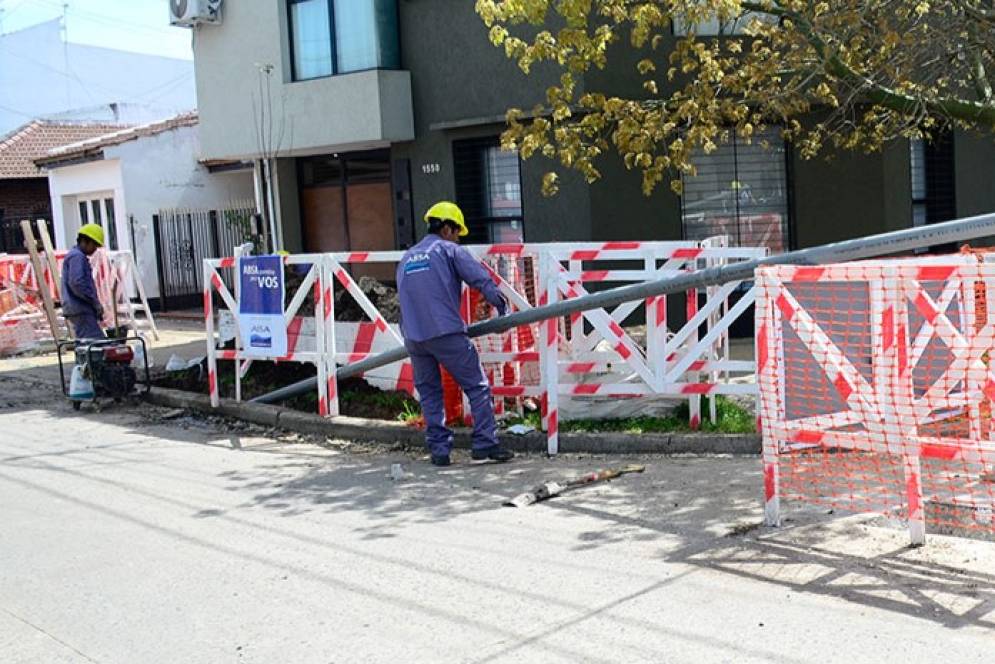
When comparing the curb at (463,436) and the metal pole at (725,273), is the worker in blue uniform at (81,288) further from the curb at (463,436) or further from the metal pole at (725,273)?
the metal pole at (725,273)

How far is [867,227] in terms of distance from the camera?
1531 centimetres

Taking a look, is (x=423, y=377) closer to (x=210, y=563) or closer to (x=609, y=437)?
(x=609, y=437)

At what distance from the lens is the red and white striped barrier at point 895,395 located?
5.90 meters

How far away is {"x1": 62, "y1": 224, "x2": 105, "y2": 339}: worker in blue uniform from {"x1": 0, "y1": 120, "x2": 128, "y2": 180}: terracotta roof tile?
58.7 feet

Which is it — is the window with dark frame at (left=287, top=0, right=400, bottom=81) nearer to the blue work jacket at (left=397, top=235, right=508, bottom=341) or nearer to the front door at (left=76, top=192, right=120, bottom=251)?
the blue work jacket at (left=397, top=235, right=508, bottom=341)

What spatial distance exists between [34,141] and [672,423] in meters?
26.4

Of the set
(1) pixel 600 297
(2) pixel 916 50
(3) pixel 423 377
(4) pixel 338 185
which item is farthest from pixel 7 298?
(2) pixel 916 50

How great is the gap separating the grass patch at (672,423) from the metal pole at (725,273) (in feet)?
3.75

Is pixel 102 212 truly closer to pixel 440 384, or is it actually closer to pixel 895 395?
pixel 440 384

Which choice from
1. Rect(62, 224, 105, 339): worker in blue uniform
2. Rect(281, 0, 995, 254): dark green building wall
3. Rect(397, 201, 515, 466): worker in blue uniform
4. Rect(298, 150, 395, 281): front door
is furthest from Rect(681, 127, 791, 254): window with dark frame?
Rect(62, 224, 105, 339): worker in blue uniform

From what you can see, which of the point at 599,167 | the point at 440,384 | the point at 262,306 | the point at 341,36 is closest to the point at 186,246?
the point at 341,36

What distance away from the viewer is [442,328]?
869 centimetres

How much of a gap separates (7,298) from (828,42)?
45.0 feet

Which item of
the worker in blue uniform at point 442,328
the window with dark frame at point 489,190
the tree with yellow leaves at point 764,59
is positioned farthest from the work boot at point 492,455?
the window with dark frame at point 489,190
